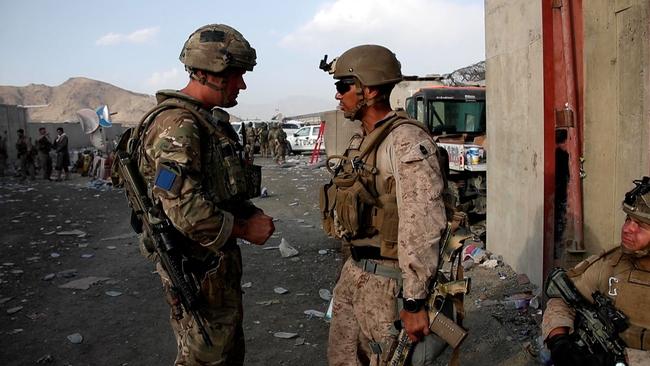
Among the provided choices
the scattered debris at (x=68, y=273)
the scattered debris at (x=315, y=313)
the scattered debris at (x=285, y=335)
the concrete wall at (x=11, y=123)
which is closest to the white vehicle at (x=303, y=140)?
the concrete wall at (x=11, y=123)

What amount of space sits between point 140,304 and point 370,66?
342 centimetres

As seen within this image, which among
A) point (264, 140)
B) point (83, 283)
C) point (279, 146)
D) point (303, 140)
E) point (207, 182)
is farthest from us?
point (303, 140)

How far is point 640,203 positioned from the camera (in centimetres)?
210

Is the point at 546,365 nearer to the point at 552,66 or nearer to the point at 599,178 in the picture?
the point at 599,178

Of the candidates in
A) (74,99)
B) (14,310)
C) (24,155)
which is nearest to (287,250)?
(14,310)

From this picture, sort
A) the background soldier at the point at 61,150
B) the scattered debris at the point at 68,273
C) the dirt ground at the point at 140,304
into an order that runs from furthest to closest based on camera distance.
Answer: the background soldier at the point at 61,150 < the scattered debris at the point at 68,273 < the dirt ground at the point at 140,304

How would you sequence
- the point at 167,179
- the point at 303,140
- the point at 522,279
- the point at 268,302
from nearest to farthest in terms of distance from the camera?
the point at 167,179 → the point at 268,302 → the point at 522,279 → the point at 303,140

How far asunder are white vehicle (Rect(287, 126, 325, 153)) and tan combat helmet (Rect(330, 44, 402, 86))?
22629mm

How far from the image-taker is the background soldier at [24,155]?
14.9m

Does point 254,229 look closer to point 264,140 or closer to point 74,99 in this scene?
point 264,140

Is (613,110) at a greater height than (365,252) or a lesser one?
greater

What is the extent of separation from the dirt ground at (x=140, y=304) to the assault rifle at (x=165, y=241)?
60.5 inches

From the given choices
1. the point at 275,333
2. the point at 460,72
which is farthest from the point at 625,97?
the point at 460,72

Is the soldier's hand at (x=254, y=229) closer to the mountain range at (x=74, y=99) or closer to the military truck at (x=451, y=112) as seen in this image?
the military truck at (x=451, y=112)
